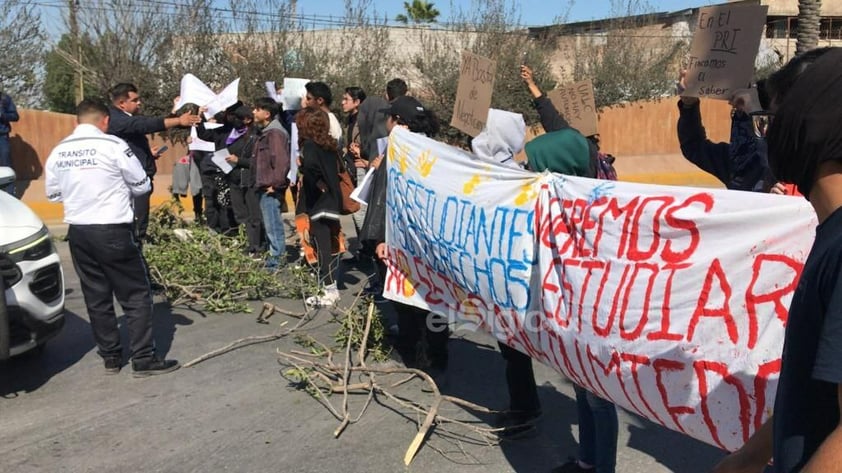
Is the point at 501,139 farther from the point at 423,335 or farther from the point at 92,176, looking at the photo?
the point at 92,176

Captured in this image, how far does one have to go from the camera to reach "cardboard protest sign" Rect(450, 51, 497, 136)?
498 cm

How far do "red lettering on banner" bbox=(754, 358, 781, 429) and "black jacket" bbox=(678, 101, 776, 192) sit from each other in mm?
1929

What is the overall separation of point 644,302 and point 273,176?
6.17m

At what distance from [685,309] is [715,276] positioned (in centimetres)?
18

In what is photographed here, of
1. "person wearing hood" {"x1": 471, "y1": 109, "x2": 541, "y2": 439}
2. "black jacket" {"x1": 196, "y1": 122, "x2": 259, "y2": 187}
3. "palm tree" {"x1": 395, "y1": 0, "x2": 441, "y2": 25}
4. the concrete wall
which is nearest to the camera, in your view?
"person wearing hood" {"x1": 471, "y1": 109, "x2": 541, "y2": 439}

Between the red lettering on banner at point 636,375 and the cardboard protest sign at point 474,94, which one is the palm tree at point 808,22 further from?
the red lettering on banner at point 636,375

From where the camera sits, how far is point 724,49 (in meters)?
4.13

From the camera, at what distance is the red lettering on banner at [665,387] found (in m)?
2.98

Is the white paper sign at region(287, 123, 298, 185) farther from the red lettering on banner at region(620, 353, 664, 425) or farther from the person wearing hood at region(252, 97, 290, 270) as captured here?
the red lettering on banner at region(620, 353, 664, 425)

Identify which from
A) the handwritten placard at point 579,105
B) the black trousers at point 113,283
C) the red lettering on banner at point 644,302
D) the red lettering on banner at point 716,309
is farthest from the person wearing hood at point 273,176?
the red lettering on banner at point 716,309


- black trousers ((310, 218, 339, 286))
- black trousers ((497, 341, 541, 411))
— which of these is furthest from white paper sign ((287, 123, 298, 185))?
black trousers ((497, 341, 541, 411))

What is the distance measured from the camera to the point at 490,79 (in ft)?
16.5

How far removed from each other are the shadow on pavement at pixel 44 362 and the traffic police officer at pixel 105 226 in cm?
43

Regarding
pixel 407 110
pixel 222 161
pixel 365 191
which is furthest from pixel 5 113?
pixel 407 110
